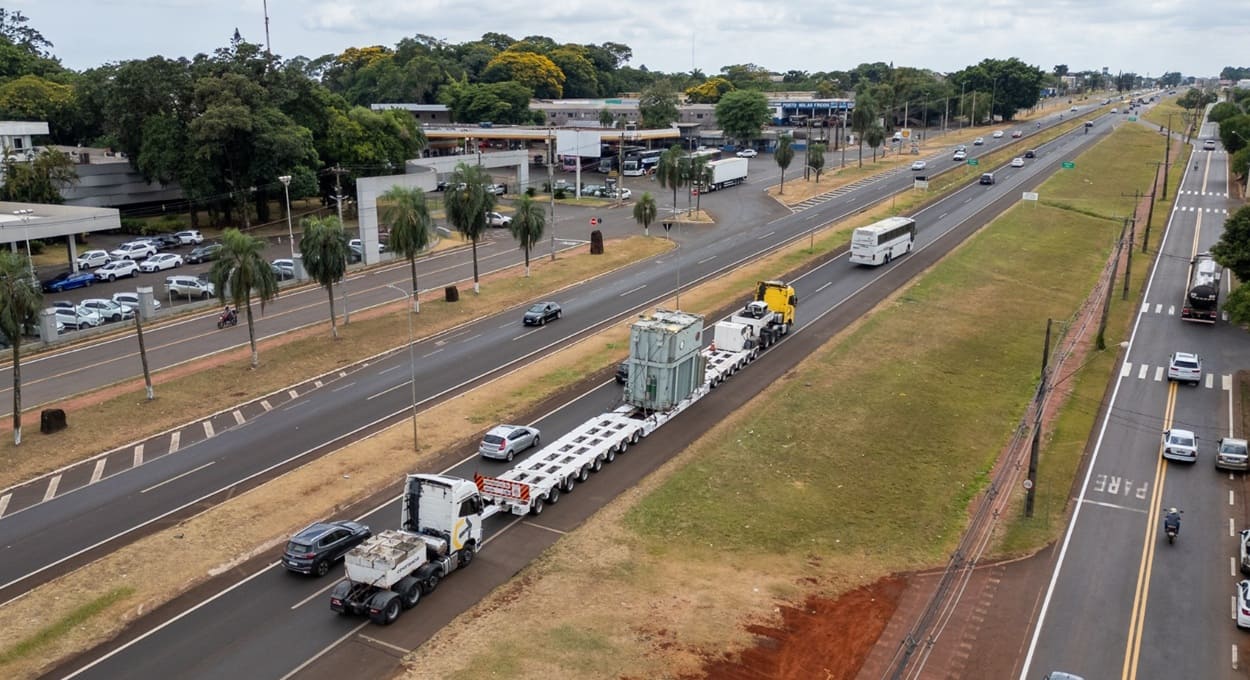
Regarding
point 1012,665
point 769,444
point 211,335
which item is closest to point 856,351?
point 769,444

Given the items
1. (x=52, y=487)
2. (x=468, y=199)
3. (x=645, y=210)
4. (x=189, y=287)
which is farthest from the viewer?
(x=645, y=210)

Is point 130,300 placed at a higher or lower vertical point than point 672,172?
lower

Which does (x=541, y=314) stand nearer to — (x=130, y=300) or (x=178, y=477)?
(x=178, y=477)

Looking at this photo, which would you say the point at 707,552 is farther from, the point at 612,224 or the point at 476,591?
the point at 612,224

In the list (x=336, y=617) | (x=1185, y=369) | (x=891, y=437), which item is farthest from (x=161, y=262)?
(x=1185, y=369)

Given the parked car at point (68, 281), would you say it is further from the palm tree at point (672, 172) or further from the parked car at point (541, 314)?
the palm tree at point (672, 172)

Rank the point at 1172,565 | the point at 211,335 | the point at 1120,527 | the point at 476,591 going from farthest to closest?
the point at 211,335 < the point at 1120,527 < the point at 1172,565 < the point at 476,591
